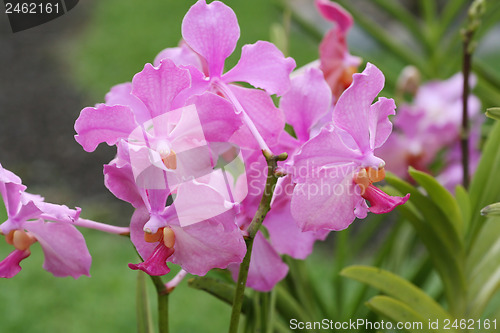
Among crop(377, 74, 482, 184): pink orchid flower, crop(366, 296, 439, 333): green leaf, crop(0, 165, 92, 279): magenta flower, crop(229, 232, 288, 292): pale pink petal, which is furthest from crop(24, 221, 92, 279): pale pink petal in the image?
crop(377, 74, 482, 184): pink orchid flower

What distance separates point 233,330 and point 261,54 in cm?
19

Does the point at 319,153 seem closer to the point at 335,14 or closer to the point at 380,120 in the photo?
the point at 380,120

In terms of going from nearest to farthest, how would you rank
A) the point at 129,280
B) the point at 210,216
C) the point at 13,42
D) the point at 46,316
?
the point at 210,216 < the point at 46,316 < the point at 129,280 < the point at 13,42

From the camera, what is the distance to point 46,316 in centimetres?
123

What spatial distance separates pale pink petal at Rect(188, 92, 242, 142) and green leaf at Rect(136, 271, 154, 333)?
21cm

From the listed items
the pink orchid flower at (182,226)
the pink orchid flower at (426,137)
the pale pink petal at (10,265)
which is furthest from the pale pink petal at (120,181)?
the pink orchid flower at (426,137)

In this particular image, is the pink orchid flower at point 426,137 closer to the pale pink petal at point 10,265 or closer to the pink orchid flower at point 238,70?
the pink orchid flower at point 238,70

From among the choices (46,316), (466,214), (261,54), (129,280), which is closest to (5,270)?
(261,54)

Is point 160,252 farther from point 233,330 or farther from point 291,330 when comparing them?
point 291,330

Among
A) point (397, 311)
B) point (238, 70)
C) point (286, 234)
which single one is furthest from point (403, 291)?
point (238, 70)

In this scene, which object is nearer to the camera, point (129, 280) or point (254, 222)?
→ point (254, 222)

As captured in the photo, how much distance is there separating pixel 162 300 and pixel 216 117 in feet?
0.48

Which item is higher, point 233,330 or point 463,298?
point 233,330

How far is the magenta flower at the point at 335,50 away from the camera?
1.82 ft
